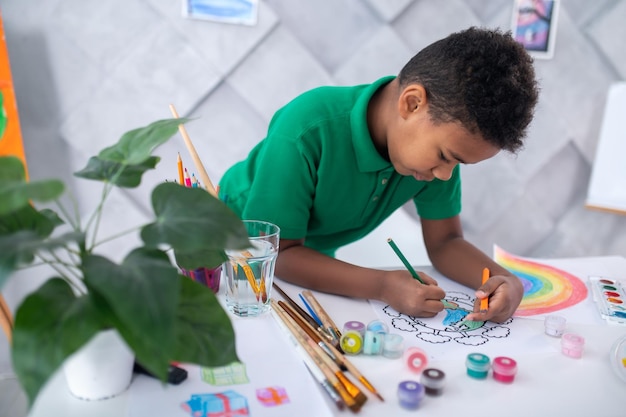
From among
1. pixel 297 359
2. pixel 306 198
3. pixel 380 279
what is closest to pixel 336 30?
pixel 306 198

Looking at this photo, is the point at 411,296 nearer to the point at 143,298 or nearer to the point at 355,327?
the point at 355,327

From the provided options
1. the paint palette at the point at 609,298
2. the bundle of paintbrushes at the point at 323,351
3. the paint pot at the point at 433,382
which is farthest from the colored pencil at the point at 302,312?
the paint palette at the point at 609,298

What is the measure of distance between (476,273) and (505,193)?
2.26 feet

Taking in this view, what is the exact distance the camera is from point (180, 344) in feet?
0.97

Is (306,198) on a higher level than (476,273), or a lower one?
higher

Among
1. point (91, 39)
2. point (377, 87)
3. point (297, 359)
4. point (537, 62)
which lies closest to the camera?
point (297, 359)

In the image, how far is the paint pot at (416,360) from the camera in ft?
1.41

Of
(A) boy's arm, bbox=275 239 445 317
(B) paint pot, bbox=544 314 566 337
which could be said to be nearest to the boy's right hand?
(A) boy's arm, bbox=275 239 445 317

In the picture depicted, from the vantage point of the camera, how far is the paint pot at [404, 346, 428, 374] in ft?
1.41

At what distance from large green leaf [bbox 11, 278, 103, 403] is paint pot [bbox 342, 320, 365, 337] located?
0.25 metres

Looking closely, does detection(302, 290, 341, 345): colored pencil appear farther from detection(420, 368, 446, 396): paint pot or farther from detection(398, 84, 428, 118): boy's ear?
detection(398, 84, 428, 118): boy's ear

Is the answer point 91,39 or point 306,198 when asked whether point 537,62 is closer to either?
point 306,198

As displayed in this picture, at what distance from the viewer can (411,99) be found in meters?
0.58

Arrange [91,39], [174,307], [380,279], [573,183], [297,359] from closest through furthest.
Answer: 1. [174,307]
2. [297,359]
3. [380,279]
4. [91,39]
5. [573,183]
